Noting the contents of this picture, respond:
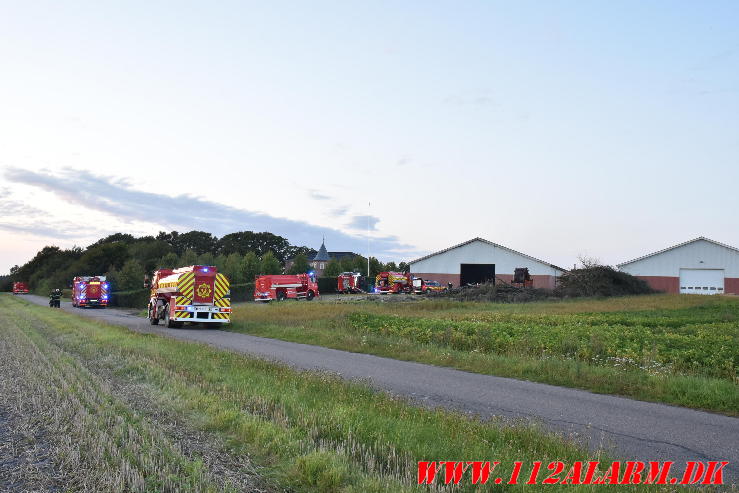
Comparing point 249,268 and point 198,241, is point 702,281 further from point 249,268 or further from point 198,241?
point 198,241

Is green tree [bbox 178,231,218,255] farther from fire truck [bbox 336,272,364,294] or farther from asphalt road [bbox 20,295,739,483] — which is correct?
asphalt road [bbox 20,295,739,483]

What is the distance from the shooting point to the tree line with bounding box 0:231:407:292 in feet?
259

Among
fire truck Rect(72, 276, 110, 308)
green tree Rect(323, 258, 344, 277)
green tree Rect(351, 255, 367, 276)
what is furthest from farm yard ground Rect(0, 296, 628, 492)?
green tree Rect(351, 255, 367, 276)

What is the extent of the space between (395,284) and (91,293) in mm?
29942

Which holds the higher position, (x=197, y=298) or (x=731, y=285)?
(x=731, y=285)

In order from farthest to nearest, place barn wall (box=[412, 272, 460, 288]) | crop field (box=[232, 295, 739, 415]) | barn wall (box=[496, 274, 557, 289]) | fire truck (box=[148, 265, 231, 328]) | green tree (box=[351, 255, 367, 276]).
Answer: green tree (box=[351, 255, 367, 276]) → barn wall (box=[412, 272, 460, 288]) → barn wall (box=[496, 274, 557, 289]) → fire truck (box=[148, 265, 231, 328]) → crop field (box=[232, 295, 739, 415])

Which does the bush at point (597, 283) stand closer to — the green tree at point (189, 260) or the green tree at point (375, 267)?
the green tree at point (189, 260)

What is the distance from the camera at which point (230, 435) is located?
696cm

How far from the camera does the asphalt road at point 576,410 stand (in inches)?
285

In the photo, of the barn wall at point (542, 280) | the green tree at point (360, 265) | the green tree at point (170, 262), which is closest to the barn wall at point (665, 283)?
the barn wall at point (542, 280)

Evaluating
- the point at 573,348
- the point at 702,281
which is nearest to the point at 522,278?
the point at 702,281

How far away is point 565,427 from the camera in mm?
8211

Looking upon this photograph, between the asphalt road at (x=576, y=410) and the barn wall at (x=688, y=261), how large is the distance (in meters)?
47.2

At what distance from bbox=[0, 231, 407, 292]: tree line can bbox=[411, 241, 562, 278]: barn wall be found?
2578 centimetres
